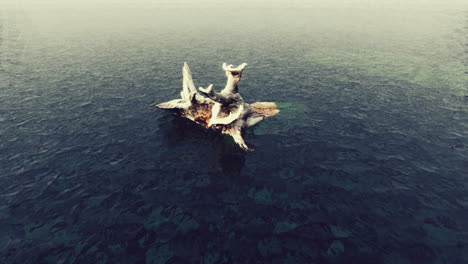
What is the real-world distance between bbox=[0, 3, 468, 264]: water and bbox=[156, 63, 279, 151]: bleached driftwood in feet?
4.16

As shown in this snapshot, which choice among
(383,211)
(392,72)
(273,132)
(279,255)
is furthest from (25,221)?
(392,72)

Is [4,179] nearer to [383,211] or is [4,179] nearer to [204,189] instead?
[204,189]

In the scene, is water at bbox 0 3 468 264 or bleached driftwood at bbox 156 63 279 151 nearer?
water at bbox 0 3 468 264

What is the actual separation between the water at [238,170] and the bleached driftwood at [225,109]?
127 cm

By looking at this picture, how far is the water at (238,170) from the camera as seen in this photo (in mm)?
16672

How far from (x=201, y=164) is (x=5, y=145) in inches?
815

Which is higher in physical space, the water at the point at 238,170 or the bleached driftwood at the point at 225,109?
the bleached driftwood at the point at 225,109

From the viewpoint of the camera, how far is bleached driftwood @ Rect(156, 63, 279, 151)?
28141mm

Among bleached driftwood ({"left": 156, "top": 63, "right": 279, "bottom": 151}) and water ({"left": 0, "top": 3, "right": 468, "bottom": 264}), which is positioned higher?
bleached driftwood ({"left": 156, "top": 63, "right": 279, "bottom": 151})

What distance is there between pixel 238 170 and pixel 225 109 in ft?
29.1

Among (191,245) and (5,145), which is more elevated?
(5,145)

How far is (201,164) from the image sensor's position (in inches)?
952

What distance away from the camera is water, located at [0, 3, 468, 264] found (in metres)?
16.7

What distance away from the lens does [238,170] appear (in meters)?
23.4
